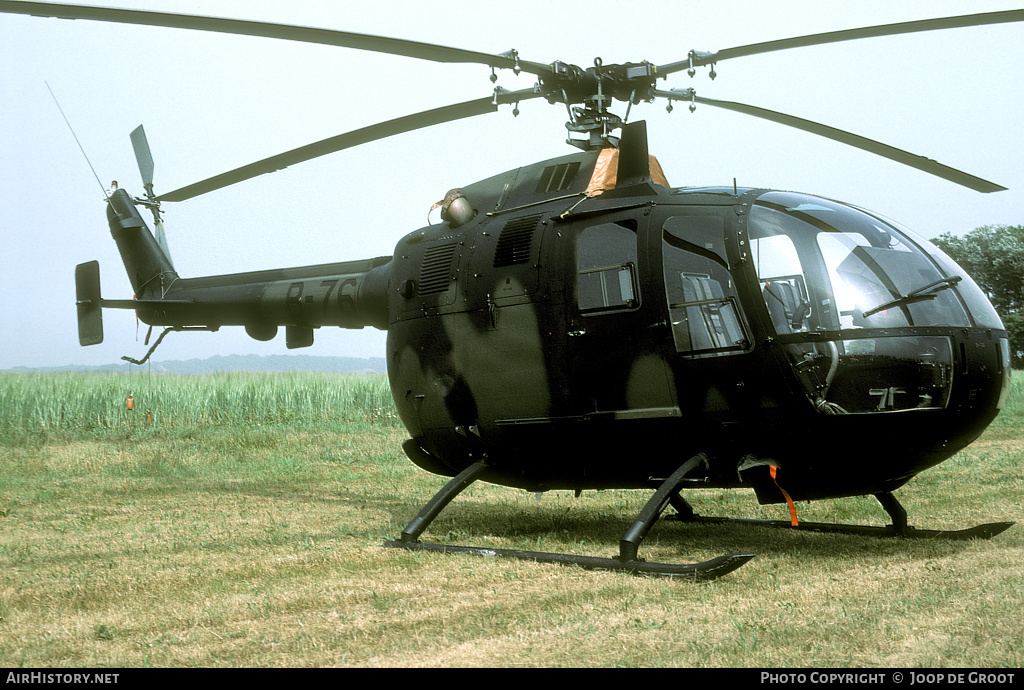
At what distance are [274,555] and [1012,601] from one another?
16.0ft

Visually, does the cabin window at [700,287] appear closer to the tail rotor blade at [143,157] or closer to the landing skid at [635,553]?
the landing skid at [635,553]

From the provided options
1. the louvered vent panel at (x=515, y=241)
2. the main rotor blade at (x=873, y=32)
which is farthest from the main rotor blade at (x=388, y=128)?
the main rotor blade at (x=873, y=32)

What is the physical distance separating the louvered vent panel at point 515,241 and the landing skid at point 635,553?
1949 mm

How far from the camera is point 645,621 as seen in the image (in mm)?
4523

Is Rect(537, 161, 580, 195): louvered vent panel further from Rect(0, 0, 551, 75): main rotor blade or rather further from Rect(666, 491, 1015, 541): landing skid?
Rect(666, 491, 1015, 541): landing skid

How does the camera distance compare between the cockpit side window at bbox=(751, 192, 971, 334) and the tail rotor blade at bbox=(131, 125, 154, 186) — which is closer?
the cockpit side window at bbox=(751, 192, 971, 334)

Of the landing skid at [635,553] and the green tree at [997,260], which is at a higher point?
the landing skid at [635,553]

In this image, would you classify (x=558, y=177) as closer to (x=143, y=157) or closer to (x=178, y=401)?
(x=143, y=157)

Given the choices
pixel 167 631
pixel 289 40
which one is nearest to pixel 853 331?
pixel 289 40

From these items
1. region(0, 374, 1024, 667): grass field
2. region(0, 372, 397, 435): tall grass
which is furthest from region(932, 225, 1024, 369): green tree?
region(0, 374, 1024, 667): grass field

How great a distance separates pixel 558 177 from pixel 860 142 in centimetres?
221

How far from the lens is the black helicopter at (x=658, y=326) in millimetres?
5344

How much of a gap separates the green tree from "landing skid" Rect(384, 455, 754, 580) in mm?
48209

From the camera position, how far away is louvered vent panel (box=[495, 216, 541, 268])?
21.8 ft
